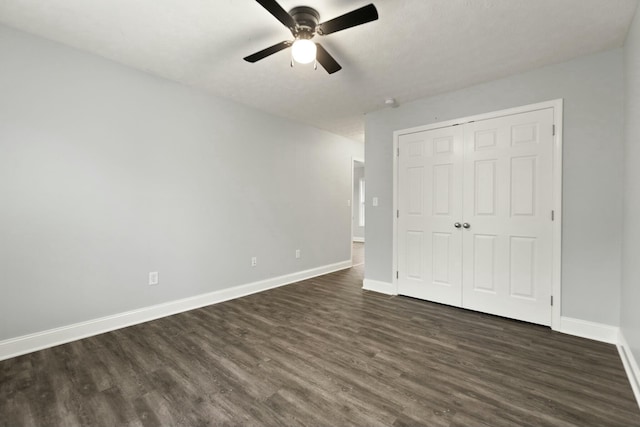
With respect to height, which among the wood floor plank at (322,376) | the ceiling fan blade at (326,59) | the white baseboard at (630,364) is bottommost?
the wood floor plank at (322,376)

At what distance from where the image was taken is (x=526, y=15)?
2.00m

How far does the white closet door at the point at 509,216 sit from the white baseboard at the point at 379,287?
2.91ft

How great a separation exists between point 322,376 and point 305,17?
2.48m

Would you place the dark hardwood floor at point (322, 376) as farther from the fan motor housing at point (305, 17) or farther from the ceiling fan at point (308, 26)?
the fan motor housing at point (305, 17)

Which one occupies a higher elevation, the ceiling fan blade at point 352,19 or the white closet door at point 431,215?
the ceiling fan blade at point 352,19

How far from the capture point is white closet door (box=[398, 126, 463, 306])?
3262 mm

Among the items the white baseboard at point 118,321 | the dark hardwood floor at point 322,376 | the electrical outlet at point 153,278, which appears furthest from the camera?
the electrical outlet at point 153,278

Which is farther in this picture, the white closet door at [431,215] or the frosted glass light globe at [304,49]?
the white closet door at [431,215]

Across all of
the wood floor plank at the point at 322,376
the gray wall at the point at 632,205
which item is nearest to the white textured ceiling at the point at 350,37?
the gray wall at the point at 632,205

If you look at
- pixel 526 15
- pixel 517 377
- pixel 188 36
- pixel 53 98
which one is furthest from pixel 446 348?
pixel 53 98

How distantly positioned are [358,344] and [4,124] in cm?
331

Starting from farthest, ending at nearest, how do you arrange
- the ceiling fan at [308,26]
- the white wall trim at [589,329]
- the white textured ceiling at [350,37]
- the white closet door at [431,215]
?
the white closet door at [431,215] → the white wall trim at [589,329] → the white textured ceiling at [350,37] → the ceiling fan at [308,26]

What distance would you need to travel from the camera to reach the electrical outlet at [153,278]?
295 cm

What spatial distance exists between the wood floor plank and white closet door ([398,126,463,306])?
0.58 m
